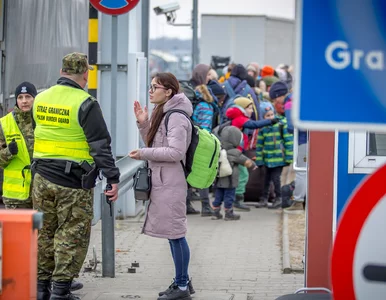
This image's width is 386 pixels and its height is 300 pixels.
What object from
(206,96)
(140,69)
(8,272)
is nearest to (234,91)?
(206,96)

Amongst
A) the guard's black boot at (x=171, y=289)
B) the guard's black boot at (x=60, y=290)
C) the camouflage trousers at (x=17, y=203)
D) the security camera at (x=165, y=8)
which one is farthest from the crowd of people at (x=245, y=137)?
the security camera at (x=165, y=8)

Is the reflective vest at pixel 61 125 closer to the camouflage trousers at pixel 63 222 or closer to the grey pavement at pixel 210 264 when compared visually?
the camouflage trousers at pixel 63 222

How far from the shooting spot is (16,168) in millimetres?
7977

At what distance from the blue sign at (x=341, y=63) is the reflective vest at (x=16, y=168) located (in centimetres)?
488

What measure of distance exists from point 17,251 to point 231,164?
29.4ft

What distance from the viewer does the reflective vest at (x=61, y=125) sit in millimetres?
7152

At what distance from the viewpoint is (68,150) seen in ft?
23.7

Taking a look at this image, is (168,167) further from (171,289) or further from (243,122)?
(243,122)

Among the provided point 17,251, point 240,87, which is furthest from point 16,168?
→ point 240,87

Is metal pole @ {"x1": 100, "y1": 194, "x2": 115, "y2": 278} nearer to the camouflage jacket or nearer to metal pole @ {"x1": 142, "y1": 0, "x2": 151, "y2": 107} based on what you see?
the camouflage jacket

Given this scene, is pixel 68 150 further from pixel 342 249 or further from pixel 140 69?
pixel 140 69

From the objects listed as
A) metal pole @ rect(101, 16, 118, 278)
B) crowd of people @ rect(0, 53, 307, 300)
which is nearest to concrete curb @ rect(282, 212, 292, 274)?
crowd of people @ rect(0, 53, 307, 300)

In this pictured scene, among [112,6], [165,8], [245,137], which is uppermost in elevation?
[165,8]

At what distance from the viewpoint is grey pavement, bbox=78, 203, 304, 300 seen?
830 centimetres
